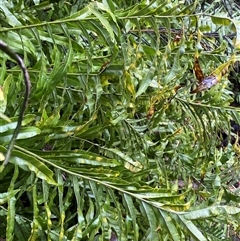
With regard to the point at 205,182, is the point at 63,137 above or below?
above

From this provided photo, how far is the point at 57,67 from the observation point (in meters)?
0.64

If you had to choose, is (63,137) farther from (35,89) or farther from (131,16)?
(131,16)

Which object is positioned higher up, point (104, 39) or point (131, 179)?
point (104, 39)

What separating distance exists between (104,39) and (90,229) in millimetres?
280

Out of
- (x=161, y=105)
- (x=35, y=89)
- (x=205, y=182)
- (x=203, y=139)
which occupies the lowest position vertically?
(x=205, y=182)

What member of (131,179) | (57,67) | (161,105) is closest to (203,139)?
(161,105)

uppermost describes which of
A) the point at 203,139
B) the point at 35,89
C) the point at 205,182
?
the point at 35,89

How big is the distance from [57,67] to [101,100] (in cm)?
18

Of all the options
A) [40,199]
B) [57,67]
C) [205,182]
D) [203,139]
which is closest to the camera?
[57,67]

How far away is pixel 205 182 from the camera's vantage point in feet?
3.71

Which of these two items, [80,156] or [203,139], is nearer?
[80,156]

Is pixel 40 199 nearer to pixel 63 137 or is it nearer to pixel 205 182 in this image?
pixel 63 137

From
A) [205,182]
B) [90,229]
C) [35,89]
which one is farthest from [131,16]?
[205,182]

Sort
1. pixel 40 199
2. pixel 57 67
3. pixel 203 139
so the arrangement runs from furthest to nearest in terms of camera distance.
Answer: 1. pixel 203 139
2. pixel 40 199
3. pixel 57 67
